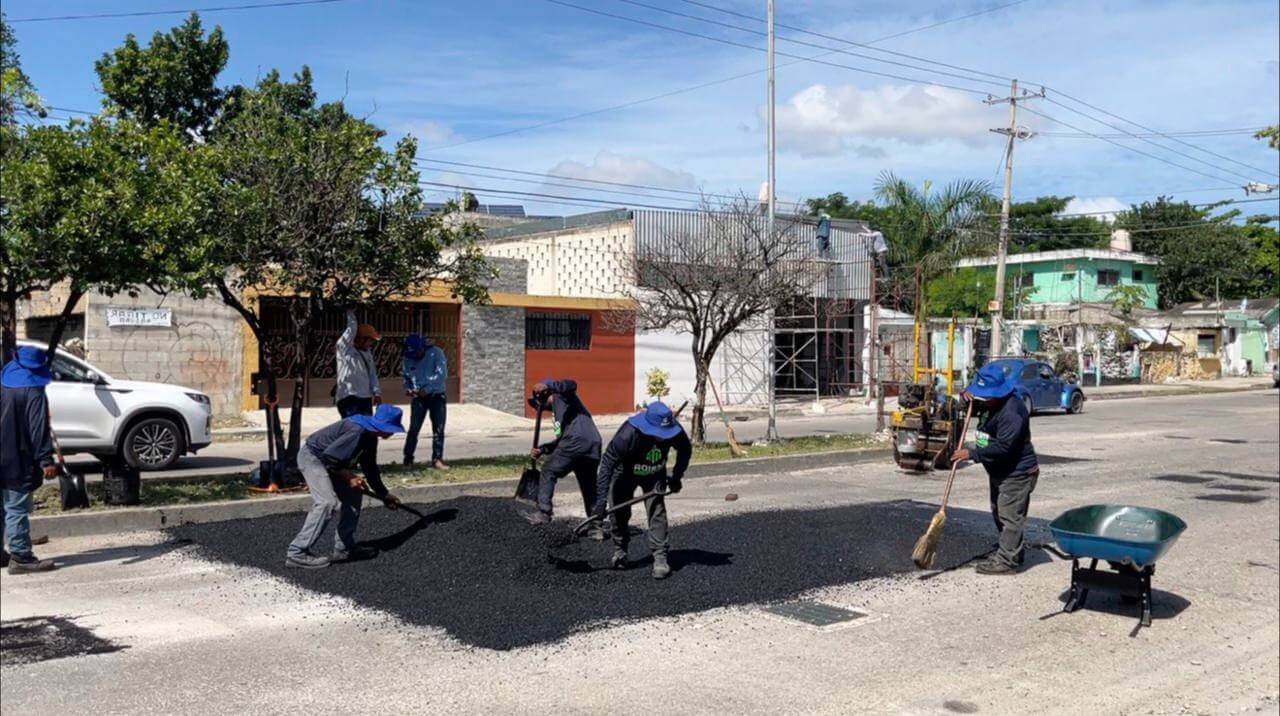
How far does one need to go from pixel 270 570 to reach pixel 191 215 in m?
3.92

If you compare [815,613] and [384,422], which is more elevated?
[384,422]

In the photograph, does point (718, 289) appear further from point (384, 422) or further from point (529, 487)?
point (384, 422)

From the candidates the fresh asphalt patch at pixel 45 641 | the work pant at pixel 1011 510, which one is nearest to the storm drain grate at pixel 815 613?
the work pant at pixel 1011 510

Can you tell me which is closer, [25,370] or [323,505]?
[323,505]

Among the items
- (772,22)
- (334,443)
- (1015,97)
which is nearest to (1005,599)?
(334,443)

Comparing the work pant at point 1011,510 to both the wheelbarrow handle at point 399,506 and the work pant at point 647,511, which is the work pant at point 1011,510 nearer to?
the work pant at point 647,511

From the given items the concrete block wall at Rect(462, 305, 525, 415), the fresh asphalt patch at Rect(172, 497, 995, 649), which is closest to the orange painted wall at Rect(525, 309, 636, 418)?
the concrete block wall at Rect(462, 305, 525, 415)

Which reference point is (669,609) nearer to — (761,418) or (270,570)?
(270,570)

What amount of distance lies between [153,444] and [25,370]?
6375mm

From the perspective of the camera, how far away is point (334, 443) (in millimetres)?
8500

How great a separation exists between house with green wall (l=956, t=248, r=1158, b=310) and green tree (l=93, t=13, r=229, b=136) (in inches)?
1522

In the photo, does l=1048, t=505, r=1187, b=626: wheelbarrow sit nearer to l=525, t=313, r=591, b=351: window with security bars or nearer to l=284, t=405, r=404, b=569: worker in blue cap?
l=284, t=405, r=404, b=569: worker in blue cap

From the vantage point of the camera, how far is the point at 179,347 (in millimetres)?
22641

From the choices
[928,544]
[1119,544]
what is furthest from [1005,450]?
[1119,544]
